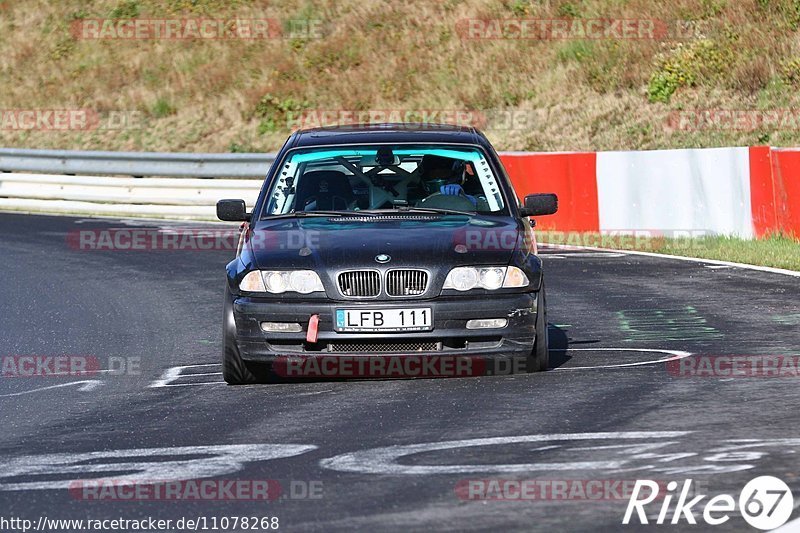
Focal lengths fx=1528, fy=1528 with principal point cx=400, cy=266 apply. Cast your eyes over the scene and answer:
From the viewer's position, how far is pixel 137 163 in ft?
88.5

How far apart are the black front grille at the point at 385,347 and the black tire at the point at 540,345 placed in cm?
63

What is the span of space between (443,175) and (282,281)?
68.4 inches

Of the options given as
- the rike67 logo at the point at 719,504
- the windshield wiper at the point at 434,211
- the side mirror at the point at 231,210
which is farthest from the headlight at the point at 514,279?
the rike67 logo at the point at 719,504

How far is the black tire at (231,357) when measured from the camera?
29.5ft

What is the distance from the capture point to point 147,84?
3825cm

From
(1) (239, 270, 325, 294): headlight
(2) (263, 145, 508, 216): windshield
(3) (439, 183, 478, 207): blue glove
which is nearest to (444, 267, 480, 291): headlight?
(1) (239, 270, 325, 294): headlight

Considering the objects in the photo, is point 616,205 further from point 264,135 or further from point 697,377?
point 264,135

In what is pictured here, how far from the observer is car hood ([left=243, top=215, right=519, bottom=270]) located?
8805mm

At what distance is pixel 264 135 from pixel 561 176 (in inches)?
556

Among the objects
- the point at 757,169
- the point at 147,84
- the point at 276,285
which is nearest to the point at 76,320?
the point at 276,285

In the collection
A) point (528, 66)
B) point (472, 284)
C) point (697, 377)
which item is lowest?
point (697, 377)

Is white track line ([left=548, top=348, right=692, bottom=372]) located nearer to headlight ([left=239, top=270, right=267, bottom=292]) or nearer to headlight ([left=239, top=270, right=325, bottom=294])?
headlight ([left=239, top=270, right=325, bottom=294])

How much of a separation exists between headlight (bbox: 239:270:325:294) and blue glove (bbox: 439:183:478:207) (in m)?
1.51

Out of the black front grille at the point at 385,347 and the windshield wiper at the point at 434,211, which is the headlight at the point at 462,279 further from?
the windshield wiper at the point at 434,211
